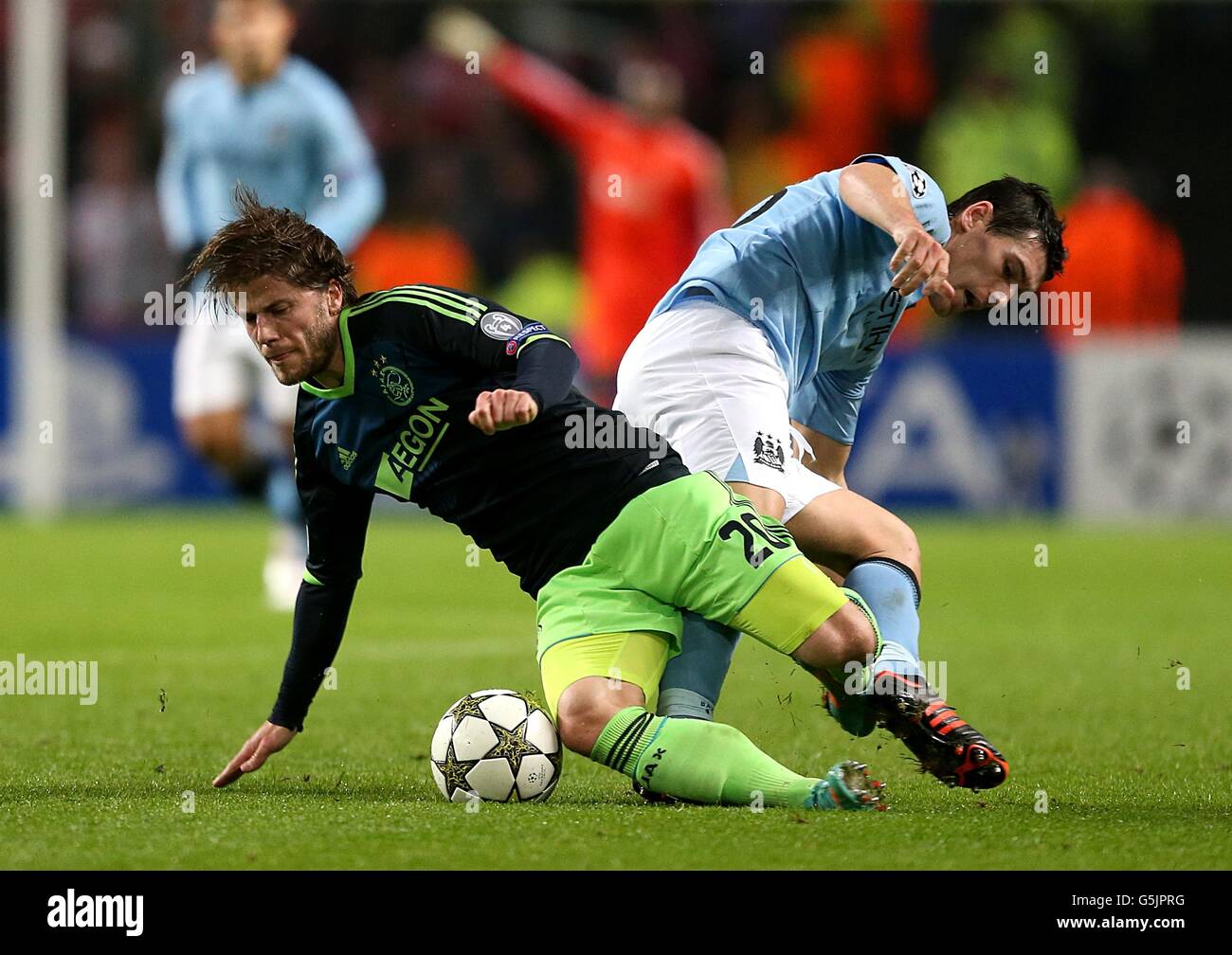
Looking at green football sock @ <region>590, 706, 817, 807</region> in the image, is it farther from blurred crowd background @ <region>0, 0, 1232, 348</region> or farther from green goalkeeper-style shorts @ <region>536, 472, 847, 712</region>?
blurred crowd background @ <region>0, 0, 1232, 348</region>

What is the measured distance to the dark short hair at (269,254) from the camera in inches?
165

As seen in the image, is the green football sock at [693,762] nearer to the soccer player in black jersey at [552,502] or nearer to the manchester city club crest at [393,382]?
the soccer player in black jersey at [552,502]

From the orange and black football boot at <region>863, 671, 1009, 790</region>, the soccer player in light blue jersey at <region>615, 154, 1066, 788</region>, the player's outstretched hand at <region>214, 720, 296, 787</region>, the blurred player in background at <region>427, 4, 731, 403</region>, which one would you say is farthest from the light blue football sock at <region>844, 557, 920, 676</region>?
the blurred player in background at <region>427, 4, 731, 403</region>

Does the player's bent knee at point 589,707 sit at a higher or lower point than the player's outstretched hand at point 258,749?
higher

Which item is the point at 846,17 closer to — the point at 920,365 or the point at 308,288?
the point at 920,365

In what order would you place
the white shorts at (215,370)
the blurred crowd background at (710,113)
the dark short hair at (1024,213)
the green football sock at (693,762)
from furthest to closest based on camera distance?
the blurred crowd background at (710,113) < the white shorts at (215,370) < the dark short hair at (1024,213) < the green football sock at (693,762)

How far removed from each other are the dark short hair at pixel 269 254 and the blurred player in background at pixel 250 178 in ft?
13.9

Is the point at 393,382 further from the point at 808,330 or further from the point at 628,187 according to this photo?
the point at 628,187

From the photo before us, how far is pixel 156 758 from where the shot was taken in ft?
16.4

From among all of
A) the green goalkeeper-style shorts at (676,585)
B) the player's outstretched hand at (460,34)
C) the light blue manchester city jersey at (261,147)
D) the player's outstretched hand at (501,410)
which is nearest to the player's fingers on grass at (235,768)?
the green goalkeeper-style shorts at (676,585)

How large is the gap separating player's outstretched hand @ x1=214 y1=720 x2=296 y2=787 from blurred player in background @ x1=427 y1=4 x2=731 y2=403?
801cm

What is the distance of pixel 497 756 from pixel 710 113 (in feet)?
40.2

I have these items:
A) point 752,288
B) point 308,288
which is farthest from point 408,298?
point 752,288

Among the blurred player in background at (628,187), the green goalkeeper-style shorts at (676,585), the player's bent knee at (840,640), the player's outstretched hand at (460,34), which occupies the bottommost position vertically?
the player's bent knee at (840,640)
